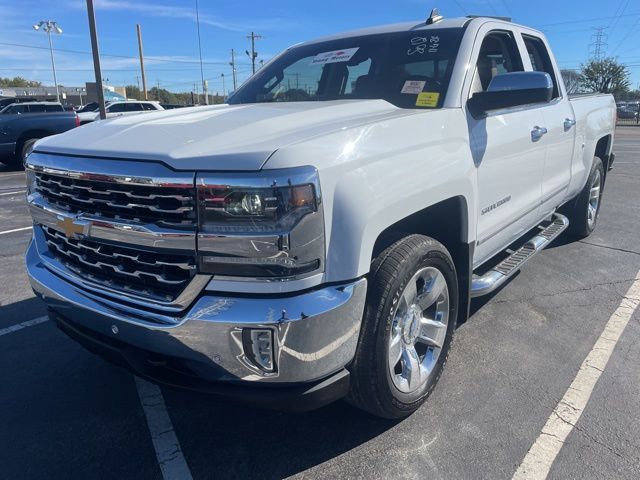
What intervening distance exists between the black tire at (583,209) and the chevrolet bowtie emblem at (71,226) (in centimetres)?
515

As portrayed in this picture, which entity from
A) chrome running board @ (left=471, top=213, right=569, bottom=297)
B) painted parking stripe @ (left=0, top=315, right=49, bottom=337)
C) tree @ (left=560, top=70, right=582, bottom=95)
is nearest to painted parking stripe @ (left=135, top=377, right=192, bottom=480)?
painted parking stripe @ (left=0, top=315, right=49, bottom=337)

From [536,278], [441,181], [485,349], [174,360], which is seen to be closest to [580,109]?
[536,278]

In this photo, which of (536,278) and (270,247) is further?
(536,278)

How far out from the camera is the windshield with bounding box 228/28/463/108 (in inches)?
→ 126

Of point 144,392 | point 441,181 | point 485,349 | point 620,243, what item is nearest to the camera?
point 441,181

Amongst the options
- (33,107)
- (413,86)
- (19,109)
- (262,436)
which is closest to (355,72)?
(413,86)

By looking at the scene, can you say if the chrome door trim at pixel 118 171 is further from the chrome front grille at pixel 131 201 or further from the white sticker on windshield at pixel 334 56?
the white sticker on windshield at pixel 334 56

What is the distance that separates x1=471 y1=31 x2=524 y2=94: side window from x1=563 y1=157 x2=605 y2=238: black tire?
7.58ft

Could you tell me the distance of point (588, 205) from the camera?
5871 mm

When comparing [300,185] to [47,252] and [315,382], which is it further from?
[47,252]

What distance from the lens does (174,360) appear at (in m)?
2.16

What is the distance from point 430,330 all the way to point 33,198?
2262 mm

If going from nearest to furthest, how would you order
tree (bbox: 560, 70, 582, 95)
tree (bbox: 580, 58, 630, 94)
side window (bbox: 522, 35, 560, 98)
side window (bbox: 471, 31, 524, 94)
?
1. side window (bbox: 471, 31, 524, 94)
2. side window (bbox: 522, 35, 560, 98)
3. tree (bbox: 560, 70, 582, 95)
4. tree (bbox: 580, 58, 630, 94)

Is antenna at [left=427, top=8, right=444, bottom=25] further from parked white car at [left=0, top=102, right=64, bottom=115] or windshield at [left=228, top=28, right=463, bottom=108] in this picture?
parked white car at [left=0, top=102, right=64, bottom=115]
